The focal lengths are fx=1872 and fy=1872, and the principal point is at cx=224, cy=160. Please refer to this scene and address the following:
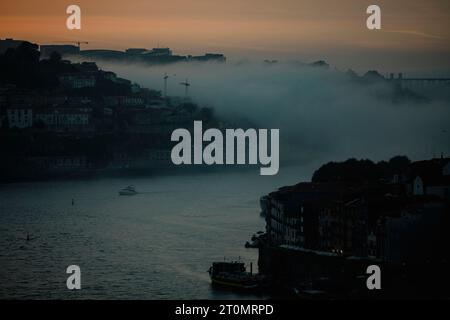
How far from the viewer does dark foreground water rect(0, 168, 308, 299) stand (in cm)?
1445

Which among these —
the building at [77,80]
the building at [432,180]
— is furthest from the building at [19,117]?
the building at [432,180]

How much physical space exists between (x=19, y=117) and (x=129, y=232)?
441 inches

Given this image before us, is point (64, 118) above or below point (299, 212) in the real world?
above

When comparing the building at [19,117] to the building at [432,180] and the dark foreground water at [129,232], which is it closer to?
the dark foreground water at [129,232]

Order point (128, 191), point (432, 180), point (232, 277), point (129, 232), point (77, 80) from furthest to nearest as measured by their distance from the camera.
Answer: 1. point (77, 80)
2. point (128, 191)
3. point (129, 232)
4. point (432, 180)
5. point (232, 277)

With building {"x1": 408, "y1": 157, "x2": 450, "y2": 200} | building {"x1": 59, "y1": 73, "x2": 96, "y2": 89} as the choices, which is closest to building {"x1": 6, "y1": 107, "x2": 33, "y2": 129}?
building {"x1": 59, "y1": 73, "x2": 96, "y2": 89}

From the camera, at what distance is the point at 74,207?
2072cm

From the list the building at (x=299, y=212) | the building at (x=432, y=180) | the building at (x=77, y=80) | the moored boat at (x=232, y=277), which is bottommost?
the moored boat at (x=232, y=277)

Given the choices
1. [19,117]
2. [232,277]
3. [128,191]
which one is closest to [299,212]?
[232,277]

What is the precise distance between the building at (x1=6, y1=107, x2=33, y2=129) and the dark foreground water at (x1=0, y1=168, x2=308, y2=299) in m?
3.96

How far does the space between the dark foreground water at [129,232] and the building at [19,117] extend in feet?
13.0

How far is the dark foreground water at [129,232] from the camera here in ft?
47.4

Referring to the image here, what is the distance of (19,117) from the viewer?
29156 millimetres

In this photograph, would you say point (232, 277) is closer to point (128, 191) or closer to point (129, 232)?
point (129, 232)
